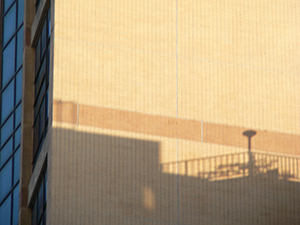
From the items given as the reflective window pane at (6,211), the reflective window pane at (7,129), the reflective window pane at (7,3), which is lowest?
the reflective window pane at (6,211)

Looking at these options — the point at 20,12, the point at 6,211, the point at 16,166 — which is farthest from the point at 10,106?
the point at 6,211

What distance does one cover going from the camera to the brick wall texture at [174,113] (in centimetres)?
2839

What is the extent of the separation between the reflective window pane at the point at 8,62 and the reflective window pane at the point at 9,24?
617 millimetres

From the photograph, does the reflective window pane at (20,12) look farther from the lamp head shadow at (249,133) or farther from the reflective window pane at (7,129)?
the lamp head shadow at (249,133)

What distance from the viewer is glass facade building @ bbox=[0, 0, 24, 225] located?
34.4 m

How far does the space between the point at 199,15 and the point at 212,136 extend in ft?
18.6

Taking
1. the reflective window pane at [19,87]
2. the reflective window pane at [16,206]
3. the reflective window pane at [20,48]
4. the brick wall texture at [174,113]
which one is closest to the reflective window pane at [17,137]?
the reflective window pane at [19,87]

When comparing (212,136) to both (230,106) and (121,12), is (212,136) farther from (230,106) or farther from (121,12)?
(121,12)

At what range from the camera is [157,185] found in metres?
29.3

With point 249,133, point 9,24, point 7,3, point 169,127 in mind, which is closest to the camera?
point 169,127

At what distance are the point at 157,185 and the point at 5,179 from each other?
31.6 ft

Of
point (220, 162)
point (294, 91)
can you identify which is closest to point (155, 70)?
point (220, 162)

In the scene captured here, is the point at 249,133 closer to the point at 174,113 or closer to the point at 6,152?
the point at 174,113

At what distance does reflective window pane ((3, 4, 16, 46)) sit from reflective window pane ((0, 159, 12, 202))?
724 centimetres
